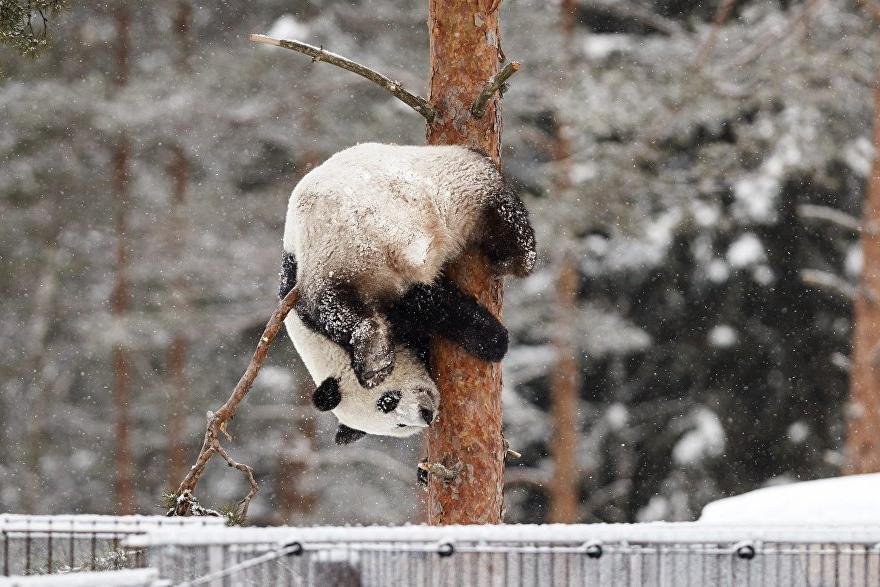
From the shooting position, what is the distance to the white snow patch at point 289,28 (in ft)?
47.3

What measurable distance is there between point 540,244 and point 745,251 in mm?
4015

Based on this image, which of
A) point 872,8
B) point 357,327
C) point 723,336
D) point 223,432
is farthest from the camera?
point 723,336

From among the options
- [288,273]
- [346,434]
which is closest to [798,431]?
[346,434]

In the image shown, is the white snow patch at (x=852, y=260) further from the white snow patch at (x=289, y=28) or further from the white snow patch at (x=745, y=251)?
the white snow patch at (x=289, y=28)

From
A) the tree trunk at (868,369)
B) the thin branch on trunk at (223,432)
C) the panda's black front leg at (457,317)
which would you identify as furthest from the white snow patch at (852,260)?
the thin branch on trunk at (223,432)

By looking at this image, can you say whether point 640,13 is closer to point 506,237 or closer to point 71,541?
point 506,237

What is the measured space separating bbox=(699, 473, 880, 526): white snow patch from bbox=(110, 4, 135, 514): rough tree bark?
11.7m

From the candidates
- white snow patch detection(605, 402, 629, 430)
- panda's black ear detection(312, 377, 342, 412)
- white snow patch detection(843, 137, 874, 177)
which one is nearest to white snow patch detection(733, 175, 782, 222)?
white snow patch detection(843, 137, 874, 177)

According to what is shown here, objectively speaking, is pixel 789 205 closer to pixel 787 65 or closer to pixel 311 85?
pixel 787 65

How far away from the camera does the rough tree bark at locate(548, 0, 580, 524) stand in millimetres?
13070

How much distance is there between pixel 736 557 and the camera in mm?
2678

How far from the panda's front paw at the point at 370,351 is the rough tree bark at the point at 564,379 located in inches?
348

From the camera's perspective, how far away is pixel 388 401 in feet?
15.1

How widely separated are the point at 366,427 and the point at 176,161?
11539mm
